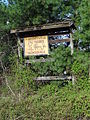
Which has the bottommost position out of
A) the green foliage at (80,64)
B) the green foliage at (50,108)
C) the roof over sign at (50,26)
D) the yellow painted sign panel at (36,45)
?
the green foliage at (50,108)

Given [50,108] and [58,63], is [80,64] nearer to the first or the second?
[58,63]

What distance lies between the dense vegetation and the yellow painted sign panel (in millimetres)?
417

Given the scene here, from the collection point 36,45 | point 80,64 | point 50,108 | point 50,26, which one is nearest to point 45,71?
point 36,45

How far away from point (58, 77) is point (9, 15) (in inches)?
127

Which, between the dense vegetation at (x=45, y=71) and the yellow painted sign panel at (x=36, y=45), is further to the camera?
the yellow painted sign panel at (x=36, y=45)

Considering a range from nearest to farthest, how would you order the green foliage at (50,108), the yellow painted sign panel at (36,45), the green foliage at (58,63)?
the green foliage at (50,108)
the green foliage at (58,63)
the yellow painted sign panel at (36,45)

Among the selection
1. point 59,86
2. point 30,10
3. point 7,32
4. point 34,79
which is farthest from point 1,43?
point 59,86

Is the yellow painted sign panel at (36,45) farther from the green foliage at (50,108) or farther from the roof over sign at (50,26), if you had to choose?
the green foliage at (50,108)

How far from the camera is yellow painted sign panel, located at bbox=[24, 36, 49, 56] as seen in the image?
782 cm

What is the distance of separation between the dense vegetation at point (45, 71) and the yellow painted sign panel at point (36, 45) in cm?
42

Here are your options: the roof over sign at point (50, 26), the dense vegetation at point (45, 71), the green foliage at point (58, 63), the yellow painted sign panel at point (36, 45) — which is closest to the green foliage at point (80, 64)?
the dense vegetation at point (45, 71)

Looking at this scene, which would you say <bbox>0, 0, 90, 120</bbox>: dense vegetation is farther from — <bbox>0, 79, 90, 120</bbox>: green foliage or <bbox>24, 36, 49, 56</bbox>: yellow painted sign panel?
<bbox>24, 36, 49, 56</bbox>: yellow painted sign panel

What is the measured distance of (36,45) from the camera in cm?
796

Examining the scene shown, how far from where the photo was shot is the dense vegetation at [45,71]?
5.25 metres
